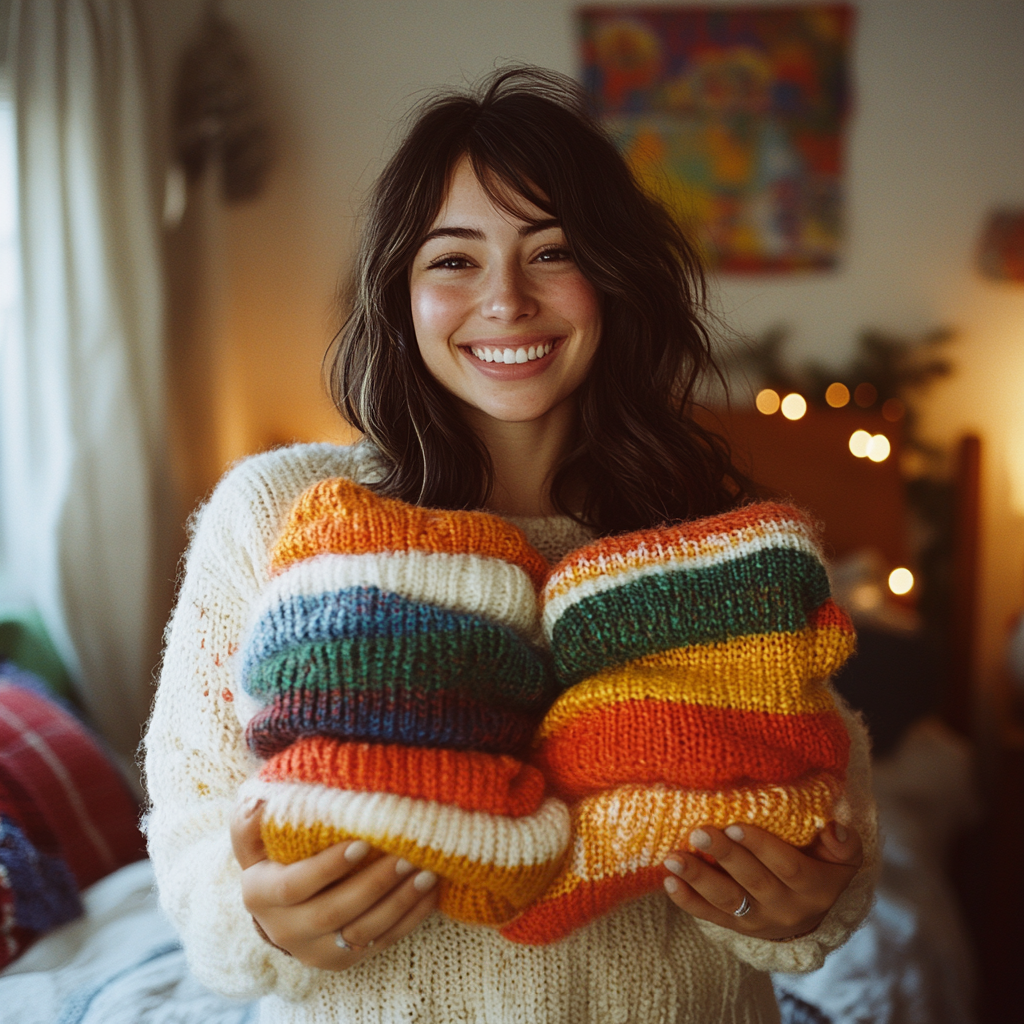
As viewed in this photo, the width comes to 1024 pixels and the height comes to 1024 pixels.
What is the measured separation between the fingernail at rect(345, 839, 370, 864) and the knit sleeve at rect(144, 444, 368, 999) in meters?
0.19

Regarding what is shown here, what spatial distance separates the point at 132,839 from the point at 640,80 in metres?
2.59

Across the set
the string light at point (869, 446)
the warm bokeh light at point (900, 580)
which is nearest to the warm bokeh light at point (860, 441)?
the string light at point (869, 446)

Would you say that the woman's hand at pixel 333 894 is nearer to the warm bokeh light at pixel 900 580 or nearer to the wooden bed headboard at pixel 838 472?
the wooden bed headboard at pixel 838 472

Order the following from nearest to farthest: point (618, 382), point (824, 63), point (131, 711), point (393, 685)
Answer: point (393, 685) → point (618, 382) → point (131, 711) → point (824, 63)

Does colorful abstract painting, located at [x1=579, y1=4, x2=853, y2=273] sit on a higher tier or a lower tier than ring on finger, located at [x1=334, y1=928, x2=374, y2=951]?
higher

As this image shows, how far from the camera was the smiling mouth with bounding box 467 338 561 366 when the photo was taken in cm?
95

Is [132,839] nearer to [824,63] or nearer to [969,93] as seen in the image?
[824,63]

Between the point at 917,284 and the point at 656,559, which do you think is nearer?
the point at 656,559


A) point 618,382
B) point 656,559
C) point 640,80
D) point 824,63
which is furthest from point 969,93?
point 656,559

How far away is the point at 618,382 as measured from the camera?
109cm

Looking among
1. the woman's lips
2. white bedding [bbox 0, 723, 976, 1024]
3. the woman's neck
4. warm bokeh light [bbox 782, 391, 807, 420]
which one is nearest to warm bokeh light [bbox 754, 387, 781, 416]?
warm bokeh light [bbox 782, 391, 807, 420]

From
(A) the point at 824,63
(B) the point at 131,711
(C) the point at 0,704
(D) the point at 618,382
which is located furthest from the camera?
(A) the point at 824,63

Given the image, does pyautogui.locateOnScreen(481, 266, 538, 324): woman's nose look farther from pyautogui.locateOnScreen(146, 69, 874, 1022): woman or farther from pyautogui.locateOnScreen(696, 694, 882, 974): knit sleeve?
pyautogui.locateOnScreen(696, 694, 882, 974): knit sleeve

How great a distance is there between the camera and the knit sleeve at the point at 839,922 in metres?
0.82
